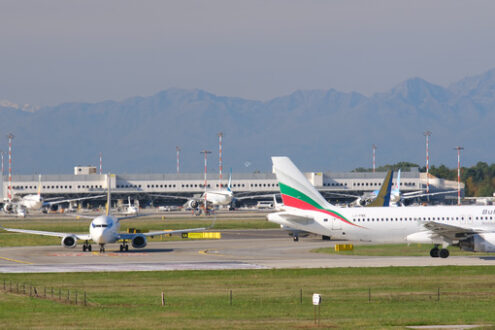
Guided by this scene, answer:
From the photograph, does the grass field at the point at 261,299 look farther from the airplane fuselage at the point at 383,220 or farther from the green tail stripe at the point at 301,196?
the green tail stripe at the point at 301,196

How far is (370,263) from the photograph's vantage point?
57875 mm

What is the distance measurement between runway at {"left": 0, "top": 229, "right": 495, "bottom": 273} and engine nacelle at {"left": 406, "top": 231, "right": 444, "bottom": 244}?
130 centimetres

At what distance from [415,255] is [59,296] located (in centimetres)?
3034

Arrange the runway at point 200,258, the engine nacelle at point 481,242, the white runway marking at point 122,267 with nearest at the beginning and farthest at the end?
the white runway marking at point 122,267
the runway at point 200,258
the engine nacelle at point 481,242

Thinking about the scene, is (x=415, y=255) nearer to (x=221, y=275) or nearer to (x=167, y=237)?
(x=221, y=275)

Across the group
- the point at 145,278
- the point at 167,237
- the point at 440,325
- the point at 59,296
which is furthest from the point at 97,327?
the point at 167,237

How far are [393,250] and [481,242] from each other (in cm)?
884

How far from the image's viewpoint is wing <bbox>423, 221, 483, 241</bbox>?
5928 cm

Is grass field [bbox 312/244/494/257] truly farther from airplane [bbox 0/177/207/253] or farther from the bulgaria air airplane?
airplane [bbox 0/177/207/253]

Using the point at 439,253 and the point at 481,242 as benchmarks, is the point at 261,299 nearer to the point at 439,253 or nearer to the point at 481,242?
the point at 481,242

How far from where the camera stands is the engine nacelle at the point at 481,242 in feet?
195

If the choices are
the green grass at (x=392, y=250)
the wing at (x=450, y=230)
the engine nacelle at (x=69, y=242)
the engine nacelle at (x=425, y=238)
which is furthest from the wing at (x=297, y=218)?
the engine nacelle at (x=69, y=242)

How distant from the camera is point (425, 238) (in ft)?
202

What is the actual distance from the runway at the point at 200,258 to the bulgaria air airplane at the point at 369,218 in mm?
1700
